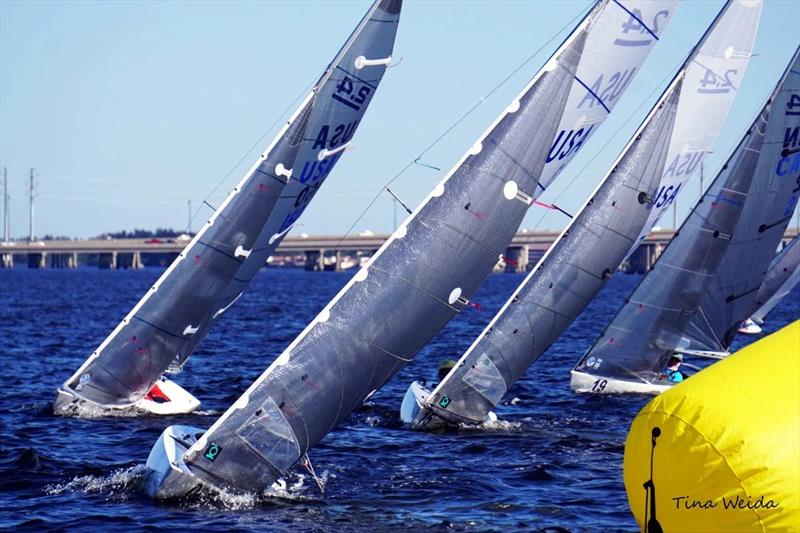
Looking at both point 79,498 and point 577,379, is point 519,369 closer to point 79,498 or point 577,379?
point 577,379

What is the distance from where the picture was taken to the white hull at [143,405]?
2300 cm

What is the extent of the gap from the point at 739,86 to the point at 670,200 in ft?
9.81

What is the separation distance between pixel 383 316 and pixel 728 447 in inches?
285

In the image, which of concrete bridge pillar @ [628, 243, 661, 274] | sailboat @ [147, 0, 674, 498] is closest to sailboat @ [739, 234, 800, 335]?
sailboat @ [147, 0, 674, 498]

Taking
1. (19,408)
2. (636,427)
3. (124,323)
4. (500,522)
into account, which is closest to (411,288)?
(500,522)

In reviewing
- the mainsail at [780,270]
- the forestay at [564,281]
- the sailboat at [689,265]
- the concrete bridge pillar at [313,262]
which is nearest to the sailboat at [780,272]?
the mainsail at [780,270]

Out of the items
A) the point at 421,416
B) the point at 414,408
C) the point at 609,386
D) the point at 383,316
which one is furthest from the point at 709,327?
the point at 383,316

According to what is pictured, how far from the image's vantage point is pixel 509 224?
1662 cm

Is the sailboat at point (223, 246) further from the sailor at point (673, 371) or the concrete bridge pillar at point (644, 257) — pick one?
the concrete bridge pillar at point (644, 257)

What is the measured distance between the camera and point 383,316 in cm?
1580

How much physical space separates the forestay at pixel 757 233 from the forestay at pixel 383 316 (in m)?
11.8

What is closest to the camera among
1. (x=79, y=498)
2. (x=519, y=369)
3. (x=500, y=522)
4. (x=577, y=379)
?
(x=500, y=522)

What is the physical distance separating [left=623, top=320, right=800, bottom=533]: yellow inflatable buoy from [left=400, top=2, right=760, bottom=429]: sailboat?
12358 millimetres

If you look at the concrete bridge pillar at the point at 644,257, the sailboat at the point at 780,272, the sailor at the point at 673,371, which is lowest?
the sailor at the point at 673,371
